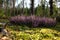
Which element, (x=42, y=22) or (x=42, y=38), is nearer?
(x=42, y=38)

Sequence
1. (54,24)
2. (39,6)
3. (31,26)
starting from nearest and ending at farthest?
(31,26) < (54,24) < (39,6)

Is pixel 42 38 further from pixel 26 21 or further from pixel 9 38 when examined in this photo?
pixel 26 21

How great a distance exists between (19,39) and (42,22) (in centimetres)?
294

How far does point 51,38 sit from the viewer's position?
21.1 ft

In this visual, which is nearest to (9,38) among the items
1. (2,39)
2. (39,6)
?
(2,39)

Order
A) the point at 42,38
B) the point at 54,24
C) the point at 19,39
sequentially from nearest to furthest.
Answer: the point at 19,39 < the point at 42,38 < the point at 54,24

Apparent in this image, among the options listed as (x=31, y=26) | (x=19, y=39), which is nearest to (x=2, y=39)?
(x=19, y=39)

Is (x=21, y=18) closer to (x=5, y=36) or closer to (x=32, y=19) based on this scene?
(x=32, y=19)

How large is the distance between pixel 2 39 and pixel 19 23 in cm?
285

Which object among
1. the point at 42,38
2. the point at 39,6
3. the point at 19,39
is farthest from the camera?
the point at 39,6

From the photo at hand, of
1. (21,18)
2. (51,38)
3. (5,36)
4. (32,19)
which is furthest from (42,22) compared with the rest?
(5,36)

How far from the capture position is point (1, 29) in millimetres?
6938

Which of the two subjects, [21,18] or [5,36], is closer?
[5,36]

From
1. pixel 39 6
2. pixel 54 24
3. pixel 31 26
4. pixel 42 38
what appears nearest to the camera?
pixel 42 38
